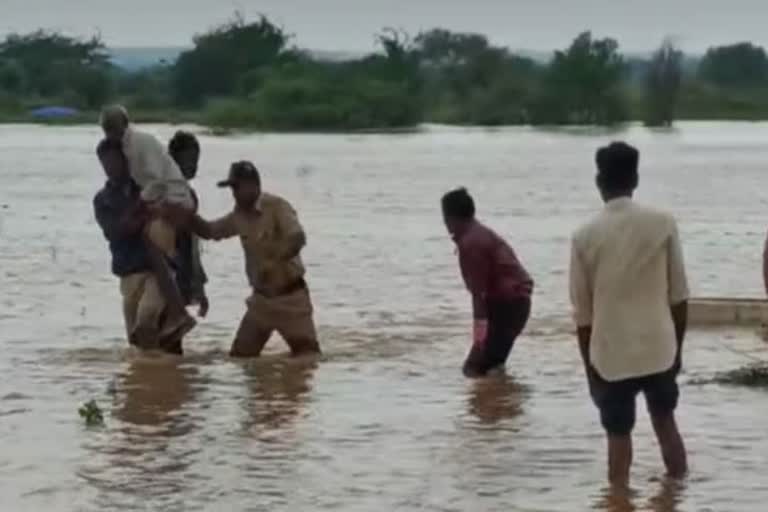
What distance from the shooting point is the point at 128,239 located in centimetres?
1313

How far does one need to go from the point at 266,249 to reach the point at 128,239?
78 cm

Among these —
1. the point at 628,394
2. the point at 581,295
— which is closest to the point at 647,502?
the point at 628,394

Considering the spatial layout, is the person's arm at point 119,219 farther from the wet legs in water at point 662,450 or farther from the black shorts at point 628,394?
the black shorts at point 628,394

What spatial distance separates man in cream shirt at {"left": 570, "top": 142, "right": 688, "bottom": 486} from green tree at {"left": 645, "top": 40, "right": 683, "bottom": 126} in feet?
349

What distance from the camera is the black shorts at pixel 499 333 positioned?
12.9 metres

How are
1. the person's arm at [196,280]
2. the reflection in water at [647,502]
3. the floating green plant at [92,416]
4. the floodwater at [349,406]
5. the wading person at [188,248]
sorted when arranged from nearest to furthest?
the reflection in water at [647,502]
the floodwater at [349,406]
the floating green plant at [92,416]
the wading person at [188,248]
the person's arm at [196,280]

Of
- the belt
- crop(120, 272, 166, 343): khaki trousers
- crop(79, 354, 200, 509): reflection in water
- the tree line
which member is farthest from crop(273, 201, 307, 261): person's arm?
the tree line

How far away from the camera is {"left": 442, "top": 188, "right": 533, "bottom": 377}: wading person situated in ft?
41.1

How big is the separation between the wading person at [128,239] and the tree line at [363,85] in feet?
288

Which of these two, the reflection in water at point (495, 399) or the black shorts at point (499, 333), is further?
the black shorts at point (499, 333)

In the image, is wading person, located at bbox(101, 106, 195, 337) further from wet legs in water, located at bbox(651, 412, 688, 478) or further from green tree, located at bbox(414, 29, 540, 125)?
green tree, located at bbox(414, 29, 540, 125)

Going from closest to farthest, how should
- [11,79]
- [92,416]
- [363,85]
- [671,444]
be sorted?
[671,444] < [92,416] < [363,85] < [11,79]

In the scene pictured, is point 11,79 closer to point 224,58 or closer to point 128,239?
point 224,58

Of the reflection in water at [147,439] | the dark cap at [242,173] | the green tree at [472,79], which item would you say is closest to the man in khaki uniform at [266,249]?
the dark cap at [242,173]
